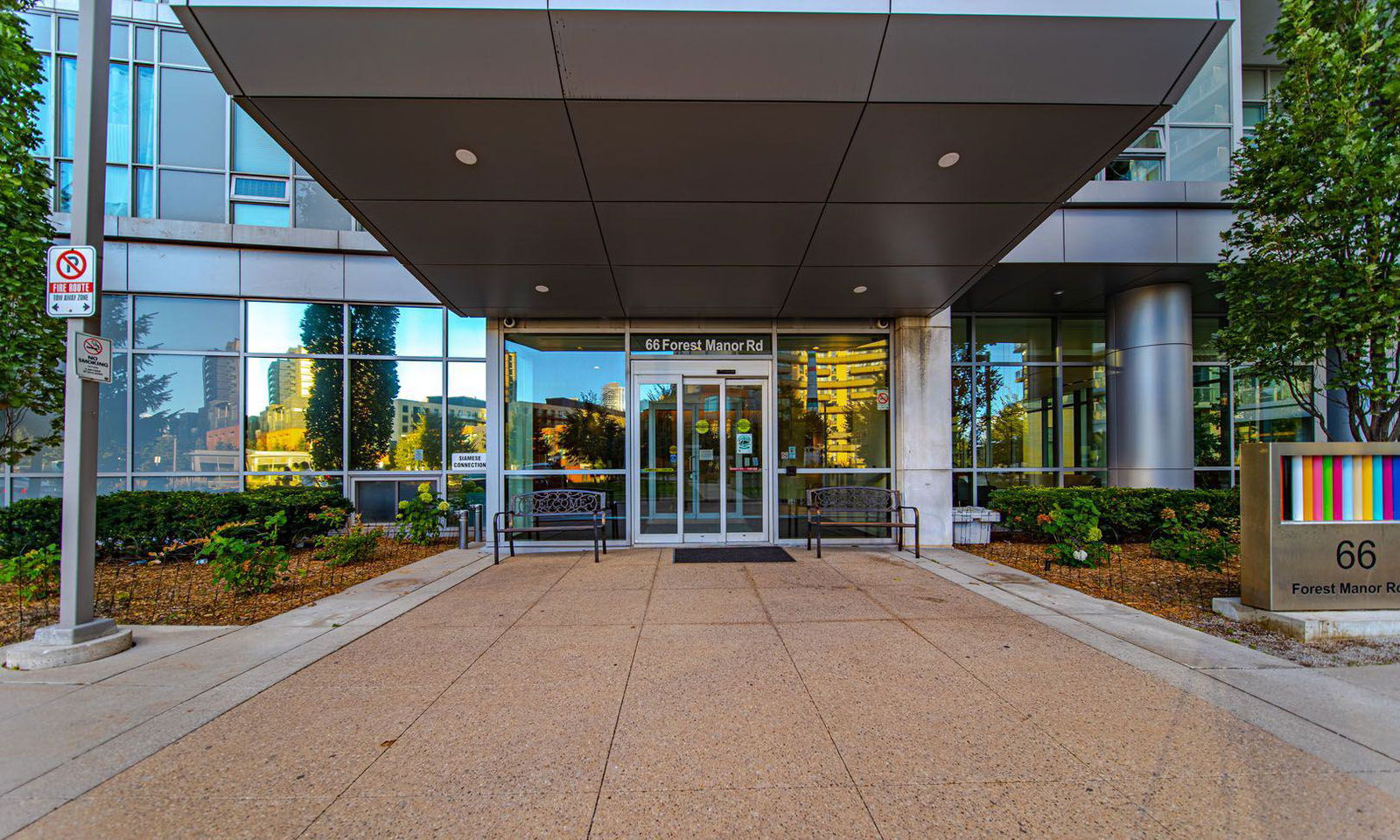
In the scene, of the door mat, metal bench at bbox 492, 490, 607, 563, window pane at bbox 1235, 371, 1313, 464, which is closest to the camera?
the door mat

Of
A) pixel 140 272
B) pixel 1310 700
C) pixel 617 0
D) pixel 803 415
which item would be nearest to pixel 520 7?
pixel 617 0

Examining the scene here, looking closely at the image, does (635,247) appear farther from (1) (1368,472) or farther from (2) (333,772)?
(1) (1368,472)

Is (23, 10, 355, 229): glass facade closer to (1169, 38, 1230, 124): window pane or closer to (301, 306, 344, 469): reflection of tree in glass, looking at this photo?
(301, 306, 344, 469): reflection of tree in glass

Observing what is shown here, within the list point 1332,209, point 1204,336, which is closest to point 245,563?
point 1332,209

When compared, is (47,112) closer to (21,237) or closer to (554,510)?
(21,237)

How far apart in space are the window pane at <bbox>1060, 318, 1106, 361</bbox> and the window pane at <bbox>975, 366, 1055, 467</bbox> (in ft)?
1.88

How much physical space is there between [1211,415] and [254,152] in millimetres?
19692

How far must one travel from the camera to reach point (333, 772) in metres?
2.67

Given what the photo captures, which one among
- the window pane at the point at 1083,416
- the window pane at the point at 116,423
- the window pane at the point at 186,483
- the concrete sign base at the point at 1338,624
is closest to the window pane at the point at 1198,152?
the window pane at the point at 1083,416

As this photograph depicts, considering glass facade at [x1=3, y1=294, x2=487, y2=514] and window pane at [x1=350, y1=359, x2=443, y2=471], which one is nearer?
glass facade at [x1=3, y1=294, x2=487, y2=514]

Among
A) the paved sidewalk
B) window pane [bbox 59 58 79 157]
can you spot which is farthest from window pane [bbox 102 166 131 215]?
the paved sidewalk

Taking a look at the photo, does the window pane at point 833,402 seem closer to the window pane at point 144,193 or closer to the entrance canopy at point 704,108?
the entrance canopy at point 704,108

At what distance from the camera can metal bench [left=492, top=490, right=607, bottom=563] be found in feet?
28.6

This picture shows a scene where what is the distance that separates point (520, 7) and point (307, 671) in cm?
452
